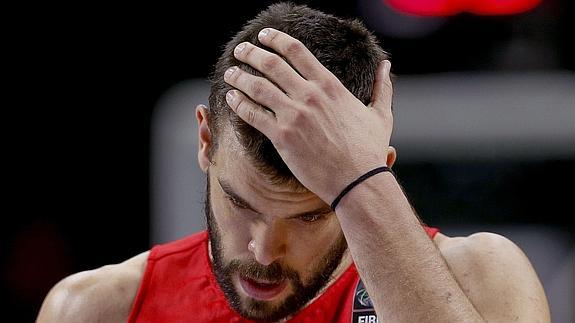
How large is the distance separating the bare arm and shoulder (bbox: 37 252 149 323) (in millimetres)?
965

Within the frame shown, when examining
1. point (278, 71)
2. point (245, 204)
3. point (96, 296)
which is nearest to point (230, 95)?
point (278, 71)

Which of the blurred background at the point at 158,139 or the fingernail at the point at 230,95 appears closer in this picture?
the fingernail at the point at 230,95

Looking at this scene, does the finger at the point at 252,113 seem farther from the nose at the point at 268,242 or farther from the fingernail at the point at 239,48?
the nose at the point at 268,242

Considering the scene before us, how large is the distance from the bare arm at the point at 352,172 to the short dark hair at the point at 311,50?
119 mm

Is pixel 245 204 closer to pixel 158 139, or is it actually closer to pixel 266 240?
pixel 266 240

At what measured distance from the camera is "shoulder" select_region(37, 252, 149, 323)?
3541 millimetres

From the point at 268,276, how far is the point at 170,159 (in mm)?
4837

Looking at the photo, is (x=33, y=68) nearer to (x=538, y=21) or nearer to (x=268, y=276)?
(x=538, y=21)

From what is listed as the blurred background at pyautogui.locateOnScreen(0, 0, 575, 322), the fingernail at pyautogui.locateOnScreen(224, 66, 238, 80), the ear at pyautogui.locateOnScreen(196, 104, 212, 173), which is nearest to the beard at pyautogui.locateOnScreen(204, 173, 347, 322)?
the ear at pyautogui.locateOnScreen(196, 104, 212, 173)

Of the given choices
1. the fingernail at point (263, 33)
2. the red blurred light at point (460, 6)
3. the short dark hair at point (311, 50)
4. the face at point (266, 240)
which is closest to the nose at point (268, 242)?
the face at point (266, 240)

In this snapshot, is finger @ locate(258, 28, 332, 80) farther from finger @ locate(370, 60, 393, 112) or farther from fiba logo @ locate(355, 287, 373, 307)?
fiba logo @ locate(355, 287, 373, 307)

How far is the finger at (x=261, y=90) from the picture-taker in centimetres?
284

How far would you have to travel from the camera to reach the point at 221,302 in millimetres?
3549

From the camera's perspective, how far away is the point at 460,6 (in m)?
7.26
